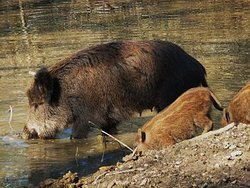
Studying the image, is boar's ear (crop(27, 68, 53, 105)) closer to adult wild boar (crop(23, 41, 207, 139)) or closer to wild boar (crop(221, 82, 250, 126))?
adult wild boar (crop(23, 41, 207, 139))

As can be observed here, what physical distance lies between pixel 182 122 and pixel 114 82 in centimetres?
134

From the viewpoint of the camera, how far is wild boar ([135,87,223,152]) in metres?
6.82

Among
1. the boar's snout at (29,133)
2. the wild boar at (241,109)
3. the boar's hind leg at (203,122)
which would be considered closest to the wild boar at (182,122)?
the boar's hind leg at (203,122)

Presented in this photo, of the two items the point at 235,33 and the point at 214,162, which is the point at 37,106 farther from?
the point at 235,33

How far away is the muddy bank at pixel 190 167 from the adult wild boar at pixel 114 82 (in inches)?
65.4

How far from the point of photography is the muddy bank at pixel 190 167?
Answer: 5234 mm

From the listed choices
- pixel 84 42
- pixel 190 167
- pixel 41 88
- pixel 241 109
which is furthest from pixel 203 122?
pixel 84 42

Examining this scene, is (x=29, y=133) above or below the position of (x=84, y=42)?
above

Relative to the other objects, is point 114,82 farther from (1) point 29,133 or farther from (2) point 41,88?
(1) point 29,133

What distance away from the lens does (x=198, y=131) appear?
24.5 feet

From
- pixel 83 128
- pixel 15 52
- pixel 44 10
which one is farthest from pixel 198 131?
pixel 44 10

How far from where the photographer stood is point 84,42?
15.9 metres

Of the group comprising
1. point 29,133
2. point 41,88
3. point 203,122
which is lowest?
point 29,133

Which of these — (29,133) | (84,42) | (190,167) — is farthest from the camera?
(84,42)
